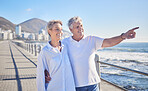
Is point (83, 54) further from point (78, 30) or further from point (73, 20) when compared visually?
point (73, 20)

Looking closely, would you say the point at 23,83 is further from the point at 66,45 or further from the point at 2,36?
the point at 2,36

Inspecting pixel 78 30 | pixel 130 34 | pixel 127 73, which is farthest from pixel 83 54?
pixel 127 73

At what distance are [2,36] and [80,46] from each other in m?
168

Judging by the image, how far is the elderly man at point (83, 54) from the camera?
6.23 feet

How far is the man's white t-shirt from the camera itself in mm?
1900

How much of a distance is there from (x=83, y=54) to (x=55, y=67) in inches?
16.3

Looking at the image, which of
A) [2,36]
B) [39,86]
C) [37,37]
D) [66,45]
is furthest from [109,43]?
[37,37]

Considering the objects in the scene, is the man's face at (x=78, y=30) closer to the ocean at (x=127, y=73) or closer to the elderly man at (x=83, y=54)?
the elderly man at (x=83, y=54)

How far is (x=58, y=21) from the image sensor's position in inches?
73.1

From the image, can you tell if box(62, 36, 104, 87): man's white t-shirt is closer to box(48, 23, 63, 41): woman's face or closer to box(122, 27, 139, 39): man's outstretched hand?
box(48, 23, 63, 41): woman's face

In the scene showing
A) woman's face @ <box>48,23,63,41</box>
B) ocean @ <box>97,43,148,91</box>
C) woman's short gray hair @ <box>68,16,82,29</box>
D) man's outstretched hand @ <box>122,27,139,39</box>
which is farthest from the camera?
ocean @ <box>97,43,148,91</box>

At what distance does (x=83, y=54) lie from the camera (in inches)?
75.2

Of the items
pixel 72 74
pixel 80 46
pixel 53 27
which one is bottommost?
pixel 72 74

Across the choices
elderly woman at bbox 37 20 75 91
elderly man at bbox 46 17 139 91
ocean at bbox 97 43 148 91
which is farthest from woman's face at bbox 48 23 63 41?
ocean at bbox 97 43 148 91
